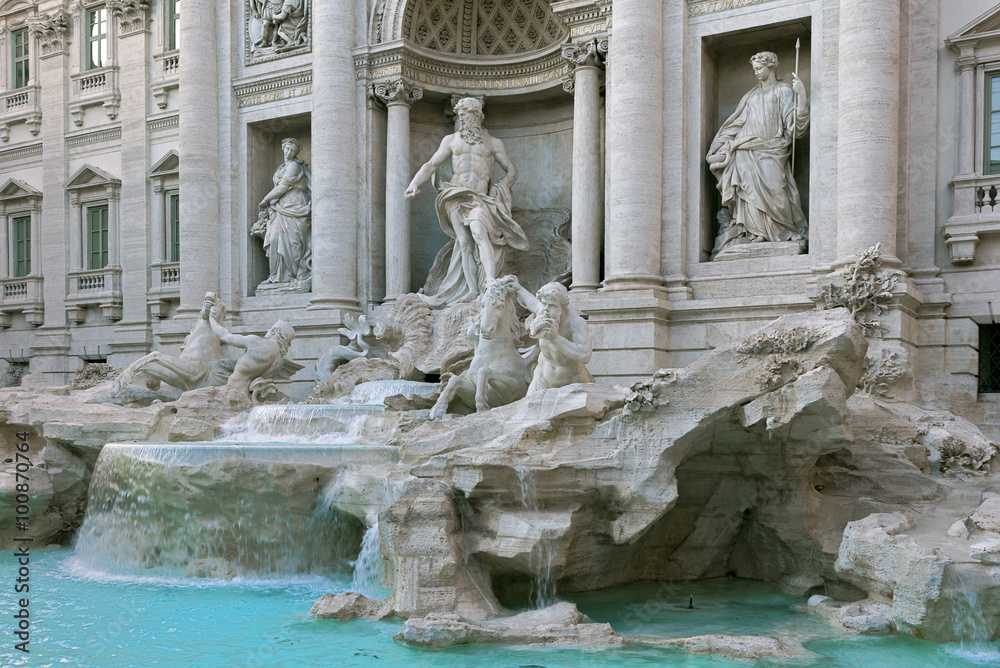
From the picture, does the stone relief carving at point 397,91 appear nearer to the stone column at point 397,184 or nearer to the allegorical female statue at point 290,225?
the stone column at point 397,184

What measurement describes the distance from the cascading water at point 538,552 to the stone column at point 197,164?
11.0 m

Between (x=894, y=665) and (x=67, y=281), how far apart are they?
18941 mm

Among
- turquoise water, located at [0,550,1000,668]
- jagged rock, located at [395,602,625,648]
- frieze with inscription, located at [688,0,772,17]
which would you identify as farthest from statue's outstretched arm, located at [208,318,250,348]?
frieze with inscription, located at [688,0,772,17]

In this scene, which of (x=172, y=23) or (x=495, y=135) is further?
(x=172, y=23)

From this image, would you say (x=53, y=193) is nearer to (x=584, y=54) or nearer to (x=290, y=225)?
(x=290, y=225)

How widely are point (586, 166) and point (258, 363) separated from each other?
5535 mm

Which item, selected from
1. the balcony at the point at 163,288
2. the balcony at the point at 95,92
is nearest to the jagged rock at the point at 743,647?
the balcony at the point at 163,288

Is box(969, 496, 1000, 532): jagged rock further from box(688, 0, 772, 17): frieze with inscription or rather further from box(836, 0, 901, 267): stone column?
box(688, 0, 772, 17): frieze with inscription

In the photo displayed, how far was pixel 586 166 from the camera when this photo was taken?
14.3 m

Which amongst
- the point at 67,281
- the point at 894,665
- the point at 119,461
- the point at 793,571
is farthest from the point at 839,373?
the point at 67,281

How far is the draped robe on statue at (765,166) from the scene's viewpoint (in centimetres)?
1295

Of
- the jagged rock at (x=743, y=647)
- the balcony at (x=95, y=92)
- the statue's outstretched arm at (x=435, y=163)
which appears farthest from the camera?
the balcony at (x=95, y=92)

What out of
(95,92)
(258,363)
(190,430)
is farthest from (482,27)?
(95,92)

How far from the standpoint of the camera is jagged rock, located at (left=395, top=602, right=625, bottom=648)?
23.5ft
